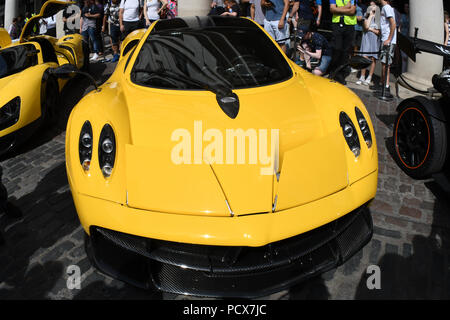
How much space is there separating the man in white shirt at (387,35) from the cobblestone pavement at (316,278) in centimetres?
248

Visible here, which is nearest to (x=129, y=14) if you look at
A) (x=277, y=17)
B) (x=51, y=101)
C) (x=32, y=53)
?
(x=32, y=53)

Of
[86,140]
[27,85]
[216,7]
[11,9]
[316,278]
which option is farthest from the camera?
[11,9]

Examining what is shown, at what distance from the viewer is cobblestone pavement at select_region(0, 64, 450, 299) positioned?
7.38 feet

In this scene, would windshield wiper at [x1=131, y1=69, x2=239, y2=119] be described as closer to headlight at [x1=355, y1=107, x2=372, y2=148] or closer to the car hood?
the car hood

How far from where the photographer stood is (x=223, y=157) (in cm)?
217

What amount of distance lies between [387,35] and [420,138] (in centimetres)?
327

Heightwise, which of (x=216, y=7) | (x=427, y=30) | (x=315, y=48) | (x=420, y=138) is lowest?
(x=420, y=138)

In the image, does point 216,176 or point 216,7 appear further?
point 216,7

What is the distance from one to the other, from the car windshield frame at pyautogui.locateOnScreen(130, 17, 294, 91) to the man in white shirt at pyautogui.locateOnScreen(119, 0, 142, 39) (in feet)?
15.7

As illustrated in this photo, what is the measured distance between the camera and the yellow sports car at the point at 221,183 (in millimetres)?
1925

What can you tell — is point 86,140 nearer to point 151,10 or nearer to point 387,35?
point 387,35

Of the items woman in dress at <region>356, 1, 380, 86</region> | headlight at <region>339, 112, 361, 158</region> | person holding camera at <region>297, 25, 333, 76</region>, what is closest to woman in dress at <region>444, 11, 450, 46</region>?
woman in dress at <region>356, 1, 380, 86</region>
